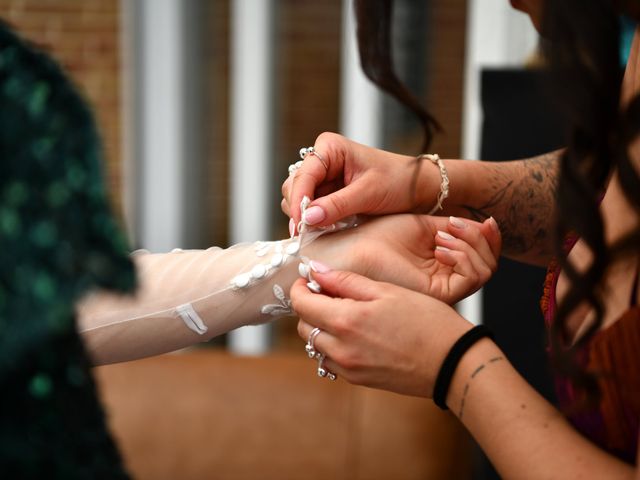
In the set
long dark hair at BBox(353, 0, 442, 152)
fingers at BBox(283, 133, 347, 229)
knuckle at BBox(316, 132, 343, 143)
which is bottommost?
fingers at BBox(283, 133, 347, 229)

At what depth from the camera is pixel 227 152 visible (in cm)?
268

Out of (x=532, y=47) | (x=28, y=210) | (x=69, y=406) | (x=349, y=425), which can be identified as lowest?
(x=349, y=425)

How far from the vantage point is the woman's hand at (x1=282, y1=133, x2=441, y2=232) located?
929 millimetres

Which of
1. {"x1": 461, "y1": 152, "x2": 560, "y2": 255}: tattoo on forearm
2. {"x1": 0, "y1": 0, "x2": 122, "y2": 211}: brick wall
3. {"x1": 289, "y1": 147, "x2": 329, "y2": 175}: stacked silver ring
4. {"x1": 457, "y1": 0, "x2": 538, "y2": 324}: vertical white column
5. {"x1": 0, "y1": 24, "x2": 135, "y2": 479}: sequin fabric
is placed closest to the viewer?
{"x1": 0, "y1": 24, "x2": 135, "y2": 479}: sequin fabric

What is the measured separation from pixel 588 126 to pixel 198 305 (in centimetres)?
58

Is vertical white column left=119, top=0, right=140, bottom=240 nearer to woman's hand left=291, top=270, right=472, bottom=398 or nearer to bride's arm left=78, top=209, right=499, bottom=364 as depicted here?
bride's arm left=78, top=209, right=499, bottom=364

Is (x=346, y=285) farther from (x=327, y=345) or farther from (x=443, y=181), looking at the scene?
(x=443, y=181)

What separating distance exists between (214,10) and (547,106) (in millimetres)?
2153

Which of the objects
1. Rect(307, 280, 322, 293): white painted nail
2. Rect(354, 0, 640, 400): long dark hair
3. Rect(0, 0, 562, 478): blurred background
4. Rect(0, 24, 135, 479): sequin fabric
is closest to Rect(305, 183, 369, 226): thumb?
Rect(307, 280, 322, 293): white painted nail

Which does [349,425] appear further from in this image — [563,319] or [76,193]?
[76,193]

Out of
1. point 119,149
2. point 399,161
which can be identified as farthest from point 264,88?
point 399,161

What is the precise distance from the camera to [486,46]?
2162 millimetres

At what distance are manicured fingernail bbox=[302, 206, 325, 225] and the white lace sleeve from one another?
0.06 metres

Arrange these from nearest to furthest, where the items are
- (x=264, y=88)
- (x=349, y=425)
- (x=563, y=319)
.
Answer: (x=563, y=319) → (x=349, y=425) → (x=264, y=88)
